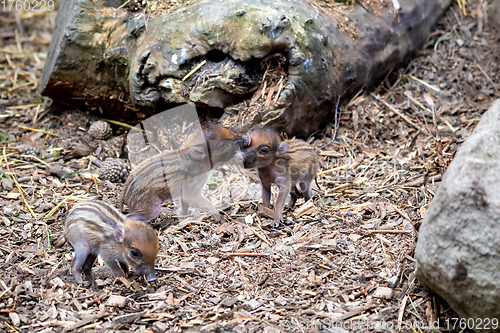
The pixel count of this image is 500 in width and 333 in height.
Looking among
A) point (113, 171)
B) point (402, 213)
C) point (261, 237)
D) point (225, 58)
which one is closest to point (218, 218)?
point (261, 237)

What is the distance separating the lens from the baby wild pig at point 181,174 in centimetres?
543

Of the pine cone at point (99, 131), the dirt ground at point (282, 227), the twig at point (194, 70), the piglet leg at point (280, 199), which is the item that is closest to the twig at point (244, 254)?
the dirt ground at point (282, 227)

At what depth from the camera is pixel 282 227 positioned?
17.7 ft

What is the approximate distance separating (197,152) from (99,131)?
8.54 feet

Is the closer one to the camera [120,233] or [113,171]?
[120,233]

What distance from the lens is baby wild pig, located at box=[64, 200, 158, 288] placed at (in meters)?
4.27

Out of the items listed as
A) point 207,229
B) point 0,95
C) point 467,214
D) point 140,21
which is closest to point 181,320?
point 207,229

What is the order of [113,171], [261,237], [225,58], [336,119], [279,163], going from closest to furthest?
[261,237]
[279,163]
[113,171]
[225,58]
[336,119]

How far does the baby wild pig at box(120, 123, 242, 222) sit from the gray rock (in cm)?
265

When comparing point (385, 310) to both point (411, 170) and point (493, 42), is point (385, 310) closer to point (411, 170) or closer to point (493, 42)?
point (411, 170)

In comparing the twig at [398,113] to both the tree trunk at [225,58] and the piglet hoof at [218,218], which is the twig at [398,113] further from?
the piglet hoof at [218,218]

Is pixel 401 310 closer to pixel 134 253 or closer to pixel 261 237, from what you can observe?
pixel 261 237

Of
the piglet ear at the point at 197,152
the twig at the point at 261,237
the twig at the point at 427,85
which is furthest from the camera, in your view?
the twig at the point at 427,85

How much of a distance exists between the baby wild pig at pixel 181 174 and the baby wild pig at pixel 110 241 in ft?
2.69
